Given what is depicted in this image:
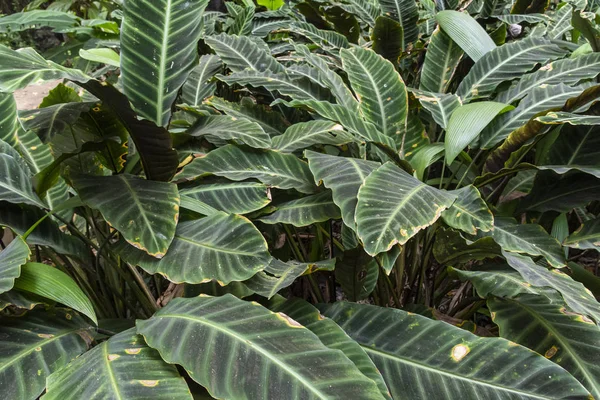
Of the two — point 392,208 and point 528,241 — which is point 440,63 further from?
point 392,208

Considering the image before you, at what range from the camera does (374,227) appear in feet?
3.20

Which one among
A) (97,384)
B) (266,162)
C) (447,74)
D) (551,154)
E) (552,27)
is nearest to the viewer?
(97,384)

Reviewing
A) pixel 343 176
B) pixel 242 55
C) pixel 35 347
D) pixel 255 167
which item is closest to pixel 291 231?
pixel 255 167

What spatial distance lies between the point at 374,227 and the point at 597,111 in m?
0.86

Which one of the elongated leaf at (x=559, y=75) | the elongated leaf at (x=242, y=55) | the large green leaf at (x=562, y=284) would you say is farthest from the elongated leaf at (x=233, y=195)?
the elongated leaf at (x=559, y=75)

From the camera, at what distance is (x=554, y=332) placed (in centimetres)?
103

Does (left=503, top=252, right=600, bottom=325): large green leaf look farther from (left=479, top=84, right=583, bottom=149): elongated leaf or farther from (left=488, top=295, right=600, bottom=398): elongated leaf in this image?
(left=479, top=84, right=583, bottom=149): elongated leaf

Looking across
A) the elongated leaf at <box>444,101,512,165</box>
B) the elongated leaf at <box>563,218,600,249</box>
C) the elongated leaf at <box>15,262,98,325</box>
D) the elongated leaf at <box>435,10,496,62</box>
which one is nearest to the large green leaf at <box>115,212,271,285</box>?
the elongated leaf at <box>15,262,98,325</box>

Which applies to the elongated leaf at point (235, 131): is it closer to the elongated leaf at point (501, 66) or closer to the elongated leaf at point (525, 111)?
the elongated leaf at point (525, 111)

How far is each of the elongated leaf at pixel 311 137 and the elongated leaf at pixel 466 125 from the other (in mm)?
250

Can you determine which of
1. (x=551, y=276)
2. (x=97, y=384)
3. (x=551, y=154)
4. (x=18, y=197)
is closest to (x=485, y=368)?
(x=551, y=276)

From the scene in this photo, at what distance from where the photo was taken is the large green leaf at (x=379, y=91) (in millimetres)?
1510

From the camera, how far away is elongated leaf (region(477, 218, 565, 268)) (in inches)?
44.3

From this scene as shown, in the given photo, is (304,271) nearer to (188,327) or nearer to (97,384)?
(188,327)
